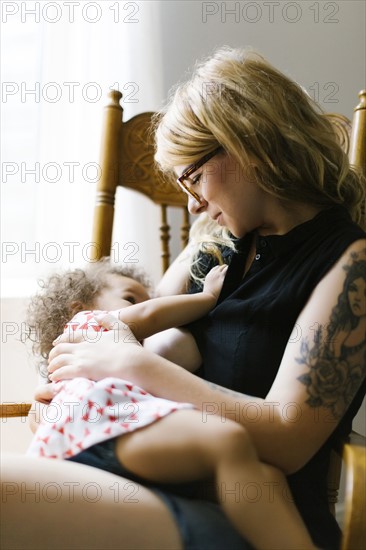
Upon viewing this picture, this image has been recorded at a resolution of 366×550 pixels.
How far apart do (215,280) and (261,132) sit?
0.31 meters

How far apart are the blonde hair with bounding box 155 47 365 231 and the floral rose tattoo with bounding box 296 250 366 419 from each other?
24cm

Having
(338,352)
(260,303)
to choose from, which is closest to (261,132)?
(260,303)

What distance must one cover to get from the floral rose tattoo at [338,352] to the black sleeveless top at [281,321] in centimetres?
4

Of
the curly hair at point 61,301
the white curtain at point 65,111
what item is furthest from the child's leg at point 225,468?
the white curtain at point 65,111

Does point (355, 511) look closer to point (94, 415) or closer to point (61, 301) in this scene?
point (94, 415)

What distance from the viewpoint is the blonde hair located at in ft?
3.92

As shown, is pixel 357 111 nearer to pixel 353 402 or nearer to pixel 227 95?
pixel 227 95

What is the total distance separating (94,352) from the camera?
114 cm

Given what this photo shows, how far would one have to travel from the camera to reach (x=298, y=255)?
120 cm

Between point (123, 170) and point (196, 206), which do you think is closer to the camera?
point (196, 206)

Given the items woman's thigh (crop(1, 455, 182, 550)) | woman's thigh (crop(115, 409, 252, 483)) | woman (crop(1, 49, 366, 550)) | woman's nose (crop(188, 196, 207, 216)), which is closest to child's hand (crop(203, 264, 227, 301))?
woman (crop(1, 49, 366, 550))

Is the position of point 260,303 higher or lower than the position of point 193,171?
lower

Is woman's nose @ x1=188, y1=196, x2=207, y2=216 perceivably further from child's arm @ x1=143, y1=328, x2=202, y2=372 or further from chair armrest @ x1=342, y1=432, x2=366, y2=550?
chair armrest @ x1=342, y1=432, x2=366, y2=550

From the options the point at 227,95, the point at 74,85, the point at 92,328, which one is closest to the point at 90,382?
the point at 92,328
